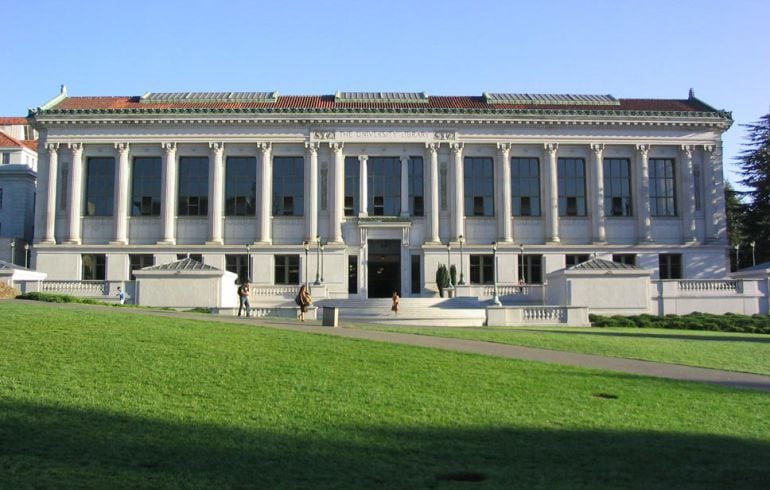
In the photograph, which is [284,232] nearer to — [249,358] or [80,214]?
[80,214]

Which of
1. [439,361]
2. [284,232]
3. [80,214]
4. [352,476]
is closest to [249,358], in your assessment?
→ [439,361]

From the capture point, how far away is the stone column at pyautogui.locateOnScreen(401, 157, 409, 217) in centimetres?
5825

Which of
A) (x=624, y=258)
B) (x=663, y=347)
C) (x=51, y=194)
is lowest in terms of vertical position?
(x=663, y=347)

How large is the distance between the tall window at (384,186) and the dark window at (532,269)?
11.4 m

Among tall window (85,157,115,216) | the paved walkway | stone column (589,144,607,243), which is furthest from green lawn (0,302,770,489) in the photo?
stone column (589,144,607,243)

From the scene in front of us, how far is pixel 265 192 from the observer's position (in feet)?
191

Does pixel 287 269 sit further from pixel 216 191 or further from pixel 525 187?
pixel 525 187

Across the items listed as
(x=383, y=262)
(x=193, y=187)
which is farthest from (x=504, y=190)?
(x=193, y=187)

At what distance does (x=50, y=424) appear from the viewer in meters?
10.7

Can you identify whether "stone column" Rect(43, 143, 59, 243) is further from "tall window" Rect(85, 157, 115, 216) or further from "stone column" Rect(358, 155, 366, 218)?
"stone column" Rect(358, 155, 366, 218)

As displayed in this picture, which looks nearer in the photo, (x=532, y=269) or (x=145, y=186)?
(x=532, y=269)

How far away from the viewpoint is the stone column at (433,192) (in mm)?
57656

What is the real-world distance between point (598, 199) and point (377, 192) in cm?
1852

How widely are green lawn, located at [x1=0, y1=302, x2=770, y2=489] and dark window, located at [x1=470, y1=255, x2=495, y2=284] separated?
129ft
